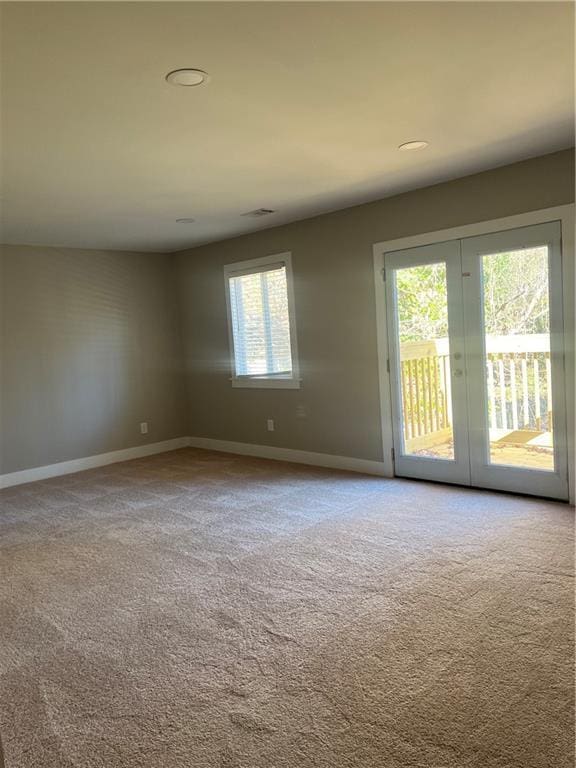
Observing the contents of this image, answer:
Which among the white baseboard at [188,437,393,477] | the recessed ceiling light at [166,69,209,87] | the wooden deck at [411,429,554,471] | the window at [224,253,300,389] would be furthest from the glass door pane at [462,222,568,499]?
the recessed ceiling light at [166,69,209,87]

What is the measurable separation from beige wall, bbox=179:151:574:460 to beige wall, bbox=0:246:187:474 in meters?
0.49


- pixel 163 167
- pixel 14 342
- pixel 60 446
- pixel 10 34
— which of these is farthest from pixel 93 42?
pixel 60 446

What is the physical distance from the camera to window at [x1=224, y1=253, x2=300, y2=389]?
577 cm

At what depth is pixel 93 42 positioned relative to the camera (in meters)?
2.06

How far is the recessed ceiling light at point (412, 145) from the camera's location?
340cm

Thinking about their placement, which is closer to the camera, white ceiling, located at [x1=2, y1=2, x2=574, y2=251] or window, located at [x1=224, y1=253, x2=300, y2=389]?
white ceiling, located at [x1=2, y1=2, x2=574, y2=251]

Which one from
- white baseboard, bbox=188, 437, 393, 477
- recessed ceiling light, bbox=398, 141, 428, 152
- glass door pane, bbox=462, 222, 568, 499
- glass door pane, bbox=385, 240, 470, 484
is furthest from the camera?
white baseboard, bbox=188, 437, 393, 477

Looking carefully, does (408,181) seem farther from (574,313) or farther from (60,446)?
(60,446)

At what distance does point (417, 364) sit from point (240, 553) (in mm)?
2207

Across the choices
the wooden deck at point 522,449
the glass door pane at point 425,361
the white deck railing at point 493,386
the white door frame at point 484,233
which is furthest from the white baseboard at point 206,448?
the wooden deck at point 522,449

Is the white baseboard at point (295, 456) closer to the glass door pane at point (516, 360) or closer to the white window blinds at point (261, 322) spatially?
the white window blinds at point (261, 322)

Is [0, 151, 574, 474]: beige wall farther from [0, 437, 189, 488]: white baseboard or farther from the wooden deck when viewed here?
the wooden deck

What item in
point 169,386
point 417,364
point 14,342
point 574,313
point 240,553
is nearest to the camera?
point 240,553

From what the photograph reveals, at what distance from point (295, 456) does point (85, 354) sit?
2584 mm
